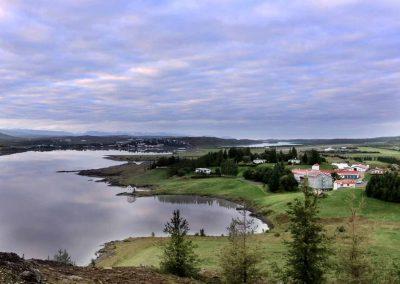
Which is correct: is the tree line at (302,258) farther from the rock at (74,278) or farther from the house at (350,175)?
the house at (350,175)

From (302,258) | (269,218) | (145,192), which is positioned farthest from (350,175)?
(302,258)

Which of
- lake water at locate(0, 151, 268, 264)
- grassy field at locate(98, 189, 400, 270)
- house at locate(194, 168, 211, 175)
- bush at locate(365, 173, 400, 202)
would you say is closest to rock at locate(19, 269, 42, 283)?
grassy field at locate(98, 189, 400, 270)

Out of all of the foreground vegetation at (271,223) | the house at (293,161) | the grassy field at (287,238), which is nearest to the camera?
the foreground vegetation at (271,223)

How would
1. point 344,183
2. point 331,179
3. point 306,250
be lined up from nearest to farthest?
point 306,250 < point 344,183 < point 331,179

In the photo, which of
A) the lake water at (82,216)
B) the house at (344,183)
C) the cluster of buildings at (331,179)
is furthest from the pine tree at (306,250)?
the house at (344,183)

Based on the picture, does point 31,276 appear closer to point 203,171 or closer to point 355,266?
point 355,266

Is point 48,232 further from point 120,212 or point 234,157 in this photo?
point 234,157

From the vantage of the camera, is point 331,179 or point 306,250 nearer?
point 306,250
